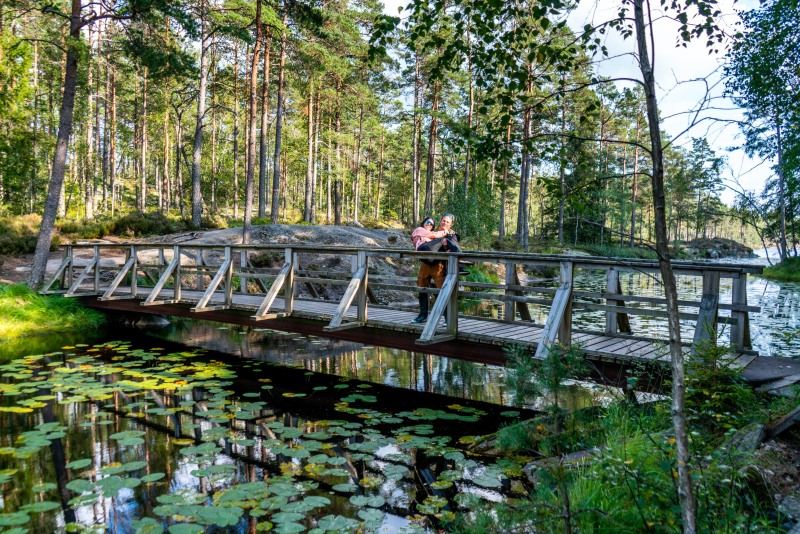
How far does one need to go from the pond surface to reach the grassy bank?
9.14 ft

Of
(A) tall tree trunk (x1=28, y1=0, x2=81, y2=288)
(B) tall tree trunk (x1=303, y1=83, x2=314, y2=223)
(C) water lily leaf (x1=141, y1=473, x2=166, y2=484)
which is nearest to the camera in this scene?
(C) water lily leaf (x1=141, y1=473, x2=166, y2=484)

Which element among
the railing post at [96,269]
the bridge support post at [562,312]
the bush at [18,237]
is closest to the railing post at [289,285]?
the bridge support post at [562,312]

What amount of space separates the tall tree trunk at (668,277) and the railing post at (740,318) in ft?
11.4

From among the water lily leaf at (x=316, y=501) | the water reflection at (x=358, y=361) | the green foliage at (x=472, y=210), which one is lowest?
the water reflection at (x=358, y=361)

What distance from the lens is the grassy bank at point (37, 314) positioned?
A: 11273 mm

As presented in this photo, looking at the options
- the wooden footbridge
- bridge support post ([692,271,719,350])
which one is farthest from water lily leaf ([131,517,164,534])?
bridge support post ([692,271,719,350])

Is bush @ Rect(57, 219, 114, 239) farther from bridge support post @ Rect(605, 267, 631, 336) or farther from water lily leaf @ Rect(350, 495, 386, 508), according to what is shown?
bridge support post @ Rect(605, 267, 631, 336)

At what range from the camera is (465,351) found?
6.49 m

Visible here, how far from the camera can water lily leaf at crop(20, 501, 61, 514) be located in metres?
A: 3.91

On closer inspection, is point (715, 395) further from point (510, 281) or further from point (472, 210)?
point (472, 210)

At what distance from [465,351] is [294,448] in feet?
8.21

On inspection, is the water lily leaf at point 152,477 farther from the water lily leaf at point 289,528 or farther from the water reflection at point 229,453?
the water lily leaf at point 289,528

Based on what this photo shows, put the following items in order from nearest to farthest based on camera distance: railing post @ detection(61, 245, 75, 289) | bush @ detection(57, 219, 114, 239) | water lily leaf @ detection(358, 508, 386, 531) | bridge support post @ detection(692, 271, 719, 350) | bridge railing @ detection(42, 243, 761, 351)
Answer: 1. water lily leaf @ detection(358, 508, 386, 531)
2. bridge support post @ detection(692, 271, 719, 350)
3. bridge railing @ detection(42, 243, 761, 351)
4. railing post @ detection(61, 245, 75, 289)
5. bush @ detection(57, 219, 114, 239)

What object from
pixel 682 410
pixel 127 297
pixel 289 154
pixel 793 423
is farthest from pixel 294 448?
pixel 289 154
